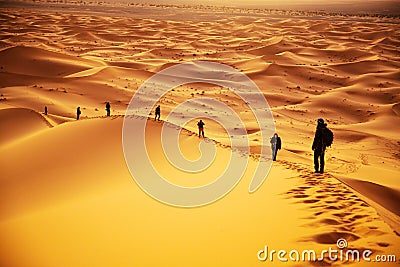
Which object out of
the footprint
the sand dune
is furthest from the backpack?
the footprint

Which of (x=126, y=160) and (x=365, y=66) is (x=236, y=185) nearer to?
(x=126, y=160)

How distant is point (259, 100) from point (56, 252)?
17.0 metres

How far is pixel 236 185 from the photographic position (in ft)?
22.1

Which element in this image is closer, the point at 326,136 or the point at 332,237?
the point at 332,237

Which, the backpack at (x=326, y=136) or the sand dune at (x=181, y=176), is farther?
the backpack at (x=326, y=136)

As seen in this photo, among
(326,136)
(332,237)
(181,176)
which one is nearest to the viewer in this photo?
(332,237)

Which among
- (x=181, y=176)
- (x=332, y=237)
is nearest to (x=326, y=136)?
(x=181, y=176)

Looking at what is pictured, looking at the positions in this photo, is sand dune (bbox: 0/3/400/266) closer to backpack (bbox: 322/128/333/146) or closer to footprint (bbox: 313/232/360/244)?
footprint (bbox: 313/232/360/244)

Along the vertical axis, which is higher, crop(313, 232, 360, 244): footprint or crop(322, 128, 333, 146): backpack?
crop(322, 128, 333, 146): backpack

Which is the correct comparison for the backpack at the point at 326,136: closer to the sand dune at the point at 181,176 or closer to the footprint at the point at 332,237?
the sand dune at the point at 181,176

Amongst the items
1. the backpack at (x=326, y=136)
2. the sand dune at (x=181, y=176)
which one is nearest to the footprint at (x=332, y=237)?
the sand dune at (x=181, y=176)

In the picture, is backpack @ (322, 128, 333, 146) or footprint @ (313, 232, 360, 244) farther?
backpack @ (322, 128, 333, 146)

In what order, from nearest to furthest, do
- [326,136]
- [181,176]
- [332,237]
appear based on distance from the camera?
[332,237] < [181,176] < [326,136]

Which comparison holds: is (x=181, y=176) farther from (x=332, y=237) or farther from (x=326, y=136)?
(x=326, y=136)
